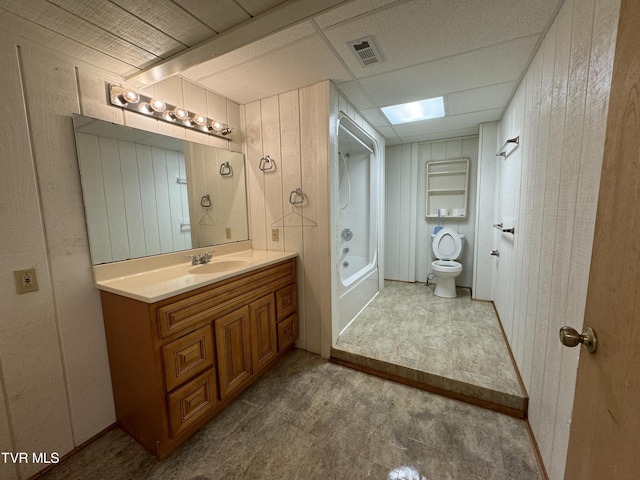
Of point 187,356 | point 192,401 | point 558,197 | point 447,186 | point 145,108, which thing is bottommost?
point 192,401

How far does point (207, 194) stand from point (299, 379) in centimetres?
165

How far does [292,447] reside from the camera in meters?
1.41

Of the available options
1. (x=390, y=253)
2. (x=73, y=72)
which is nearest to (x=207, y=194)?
(x=73, y=72)

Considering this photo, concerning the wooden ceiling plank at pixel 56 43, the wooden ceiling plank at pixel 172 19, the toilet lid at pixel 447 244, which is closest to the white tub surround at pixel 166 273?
the wooden ceiling plank at pixel 56 43

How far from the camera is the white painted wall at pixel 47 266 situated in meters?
1.20

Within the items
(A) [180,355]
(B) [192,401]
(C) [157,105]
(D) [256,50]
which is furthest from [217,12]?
(B) [192,401]

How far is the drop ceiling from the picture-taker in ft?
3.83

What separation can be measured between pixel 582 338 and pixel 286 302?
5.91 feet

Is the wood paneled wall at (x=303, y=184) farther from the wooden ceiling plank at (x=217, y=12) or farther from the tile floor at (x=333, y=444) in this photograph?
the wooden ceiling plank at (x=217, y=12)

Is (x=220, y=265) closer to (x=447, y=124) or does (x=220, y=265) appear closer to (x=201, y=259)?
(x=201, y=259)

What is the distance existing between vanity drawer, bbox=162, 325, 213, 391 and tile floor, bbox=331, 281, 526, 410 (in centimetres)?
109

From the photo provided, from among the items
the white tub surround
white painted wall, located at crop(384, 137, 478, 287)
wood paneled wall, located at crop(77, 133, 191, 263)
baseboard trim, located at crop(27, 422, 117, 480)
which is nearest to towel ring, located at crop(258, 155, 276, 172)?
wood paneled wall, located at crop(77, 133, 191, 263)

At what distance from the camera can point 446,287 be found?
3.36 metres

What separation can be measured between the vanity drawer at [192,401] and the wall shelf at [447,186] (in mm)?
3428
